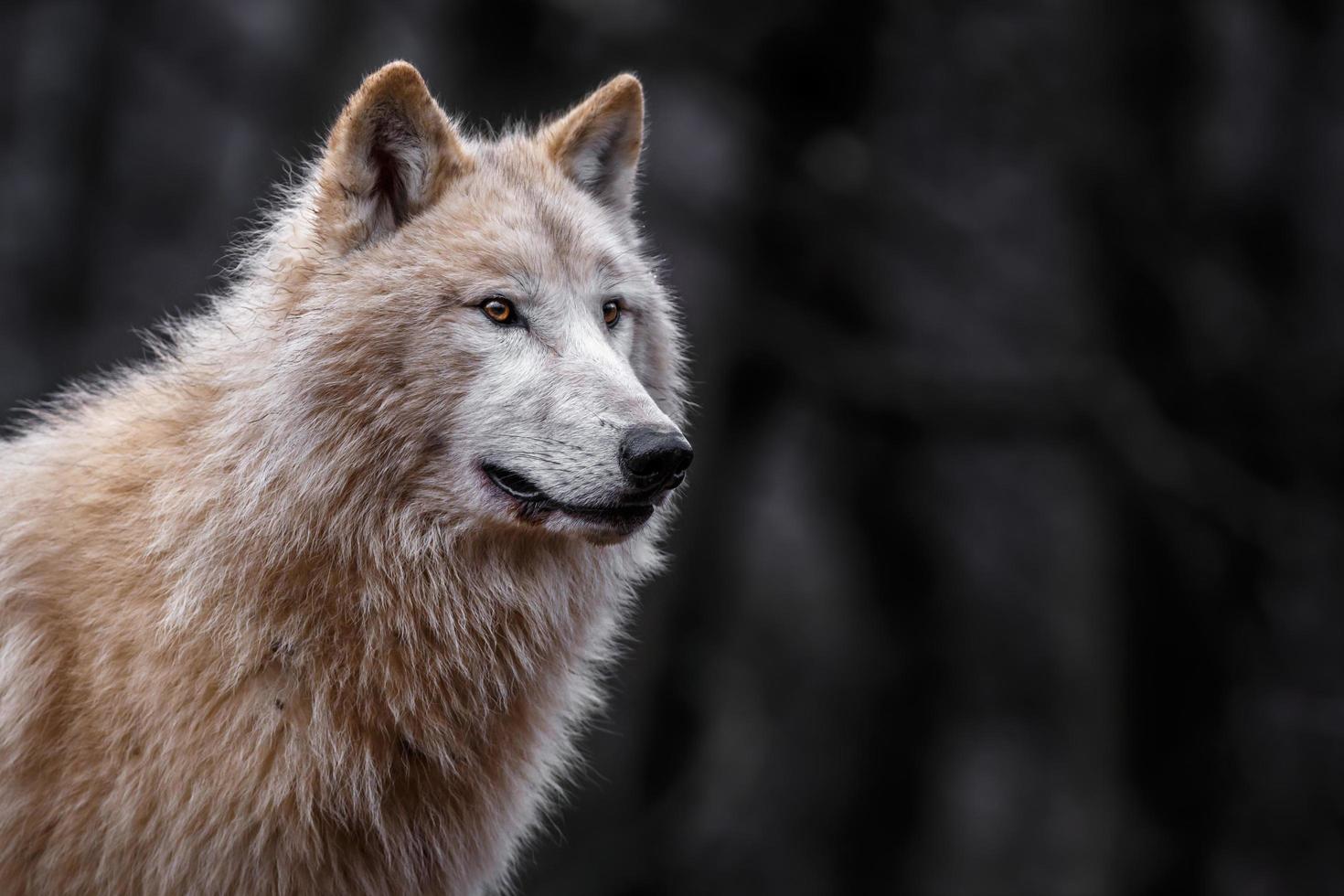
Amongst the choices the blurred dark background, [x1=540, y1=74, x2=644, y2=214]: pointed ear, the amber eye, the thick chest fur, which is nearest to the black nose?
the amber eye

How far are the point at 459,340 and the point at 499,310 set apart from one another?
0.60ft

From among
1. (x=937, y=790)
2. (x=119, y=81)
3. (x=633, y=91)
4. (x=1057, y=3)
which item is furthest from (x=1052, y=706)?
(x=119, y=81)

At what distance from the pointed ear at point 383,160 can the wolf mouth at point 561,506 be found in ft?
3.09

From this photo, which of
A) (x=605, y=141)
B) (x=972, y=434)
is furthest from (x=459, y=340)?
(x=972, y=434)

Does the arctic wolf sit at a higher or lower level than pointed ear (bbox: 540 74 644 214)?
lower

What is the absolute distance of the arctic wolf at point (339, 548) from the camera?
151 inches

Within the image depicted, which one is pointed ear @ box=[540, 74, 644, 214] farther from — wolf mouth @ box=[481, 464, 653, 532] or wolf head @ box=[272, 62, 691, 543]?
wolf mouth @ box=[481, 464, 653, 532]

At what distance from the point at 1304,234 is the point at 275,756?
38.2 ft

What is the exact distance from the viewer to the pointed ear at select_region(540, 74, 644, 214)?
4871mm

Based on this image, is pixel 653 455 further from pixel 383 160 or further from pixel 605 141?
pixel 605 141

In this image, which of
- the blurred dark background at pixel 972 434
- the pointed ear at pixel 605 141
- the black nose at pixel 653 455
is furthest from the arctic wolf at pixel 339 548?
the blurred dark background at pixel 972 434

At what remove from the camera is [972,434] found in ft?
39.8

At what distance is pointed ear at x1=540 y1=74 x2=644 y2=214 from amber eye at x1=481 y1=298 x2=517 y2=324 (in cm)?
91

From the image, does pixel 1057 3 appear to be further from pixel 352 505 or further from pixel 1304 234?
pixel 352 505
